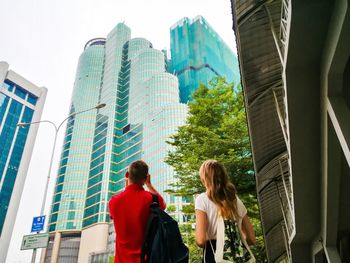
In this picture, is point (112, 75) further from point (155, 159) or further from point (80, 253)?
point (80, 253)

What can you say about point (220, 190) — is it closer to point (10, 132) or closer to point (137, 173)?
point (137, 173)

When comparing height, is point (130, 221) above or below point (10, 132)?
below

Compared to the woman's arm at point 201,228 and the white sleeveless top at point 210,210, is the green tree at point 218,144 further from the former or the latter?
the woman's arm at point 201,228

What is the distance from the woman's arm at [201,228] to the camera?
219 centimetres

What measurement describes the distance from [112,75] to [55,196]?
1758 inches

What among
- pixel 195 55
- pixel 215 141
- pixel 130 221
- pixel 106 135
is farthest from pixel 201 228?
pixel 195 55

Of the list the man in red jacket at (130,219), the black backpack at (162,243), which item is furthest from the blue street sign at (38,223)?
the black backpack at (162,243)

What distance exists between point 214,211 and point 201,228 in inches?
7.4

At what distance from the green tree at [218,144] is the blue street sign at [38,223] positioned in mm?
5099

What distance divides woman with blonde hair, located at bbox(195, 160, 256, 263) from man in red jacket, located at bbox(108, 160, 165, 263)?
21.2 inches

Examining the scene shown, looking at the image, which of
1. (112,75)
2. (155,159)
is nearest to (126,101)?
(112,75)

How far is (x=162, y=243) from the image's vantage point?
7.32 feet

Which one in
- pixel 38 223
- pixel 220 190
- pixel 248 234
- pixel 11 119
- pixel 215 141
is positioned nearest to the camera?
pixel 248 234

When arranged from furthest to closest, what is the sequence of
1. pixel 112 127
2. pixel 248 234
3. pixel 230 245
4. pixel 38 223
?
pixel 112 127
pixel 38 223
pixel 248 234
pixel 230 245
